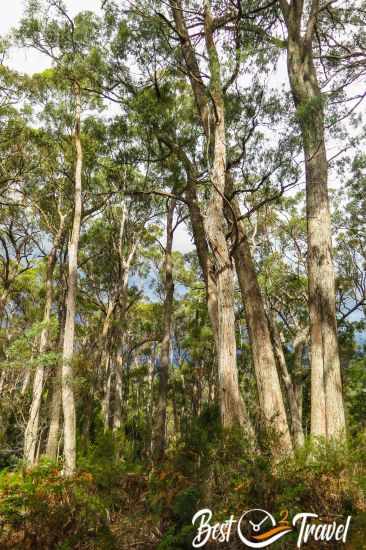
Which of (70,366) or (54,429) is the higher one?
(70,366)

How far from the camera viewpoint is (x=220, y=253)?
21.1 ft

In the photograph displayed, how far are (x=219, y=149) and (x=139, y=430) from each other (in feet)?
64.9

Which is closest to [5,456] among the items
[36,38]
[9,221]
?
[9,221]

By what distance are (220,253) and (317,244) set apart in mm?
1569

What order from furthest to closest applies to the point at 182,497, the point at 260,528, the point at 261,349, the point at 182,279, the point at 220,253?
1. the point at 182,279
2. the point at 261,349
3. the point at 220,253
4. the point at 182,497
5. the point at 260,528

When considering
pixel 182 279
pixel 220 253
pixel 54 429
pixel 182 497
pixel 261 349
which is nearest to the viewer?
pixel 182 497

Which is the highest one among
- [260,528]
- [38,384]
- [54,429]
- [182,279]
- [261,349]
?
[182,279]

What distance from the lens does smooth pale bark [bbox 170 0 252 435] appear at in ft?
18.5

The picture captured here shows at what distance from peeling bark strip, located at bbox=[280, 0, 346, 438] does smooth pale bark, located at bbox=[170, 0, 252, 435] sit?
44.2 inches

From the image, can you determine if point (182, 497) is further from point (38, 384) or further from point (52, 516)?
point (38, 384)

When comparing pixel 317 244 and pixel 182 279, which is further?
pixel 182 279

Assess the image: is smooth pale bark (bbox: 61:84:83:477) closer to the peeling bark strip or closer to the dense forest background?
the dense forest background

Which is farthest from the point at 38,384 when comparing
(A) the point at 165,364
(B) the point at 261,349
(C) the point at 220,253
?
(C) the point at 220,253

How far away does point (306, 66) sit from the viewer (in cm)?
778
